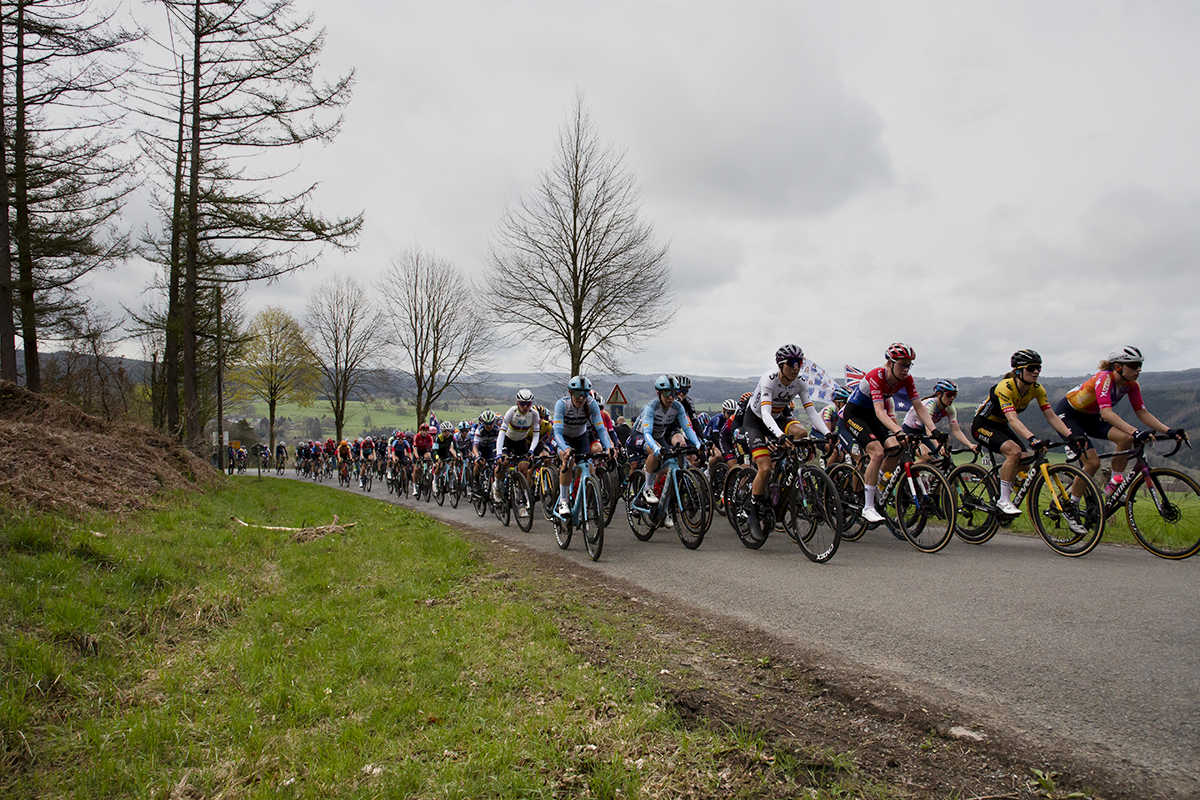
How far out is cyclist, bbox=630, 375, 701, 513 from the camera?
8.17m

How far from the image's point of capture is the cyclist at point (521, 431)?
1035cm

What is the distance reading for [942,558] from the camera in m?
6.57

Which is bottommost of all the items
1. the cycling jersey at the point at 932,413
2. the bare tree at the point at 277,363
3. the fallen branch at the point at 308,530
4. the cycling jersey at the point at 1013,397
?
the fallen branch at the point at 308,530

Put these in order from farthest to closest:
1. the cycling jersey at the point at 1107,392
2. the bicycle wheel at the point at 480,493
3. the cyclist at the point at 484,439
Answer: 1. the bicycle wheel at the point at 480,493
2. the cyclist at the point at 484,439
3. the cycling jersey at the point at 1107,392

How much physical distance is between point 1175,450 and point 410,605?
747cm

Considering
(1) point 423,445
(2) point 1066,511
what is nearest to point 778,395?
(2) point 1066,511

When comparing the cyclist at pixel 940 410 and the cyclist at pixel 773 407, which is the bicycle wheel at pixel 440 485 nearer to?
the cyclist at pixel 773 407

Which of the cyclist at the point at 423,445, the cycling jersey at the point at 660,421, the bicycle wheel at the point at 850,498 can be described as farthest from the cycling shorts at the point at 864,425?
the cyclist at the point at 423,445

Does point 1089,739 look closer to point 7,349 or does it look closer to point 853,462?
point 853,462

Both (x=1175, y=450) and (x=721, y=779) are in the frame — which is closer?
(x=721, y=779)

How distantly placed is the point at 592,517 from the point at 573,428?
161 cm

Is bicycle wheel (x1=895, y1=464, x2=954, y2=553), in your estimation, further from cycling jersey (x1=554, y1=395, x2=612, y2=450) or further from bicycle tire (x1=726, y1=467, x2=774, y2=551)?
cycling jersey (x1=554, y1=395, x2=612, y2=450)

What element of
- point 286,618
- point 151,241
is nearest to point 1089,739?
point 286,618

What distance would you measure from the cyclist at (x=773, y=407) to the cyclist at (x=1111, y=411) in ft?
9.21
